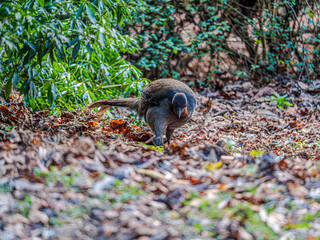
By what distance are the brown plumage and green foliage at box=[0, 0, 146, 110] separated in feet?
0.84

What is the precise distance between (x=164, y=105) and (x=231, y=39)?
19.4ft

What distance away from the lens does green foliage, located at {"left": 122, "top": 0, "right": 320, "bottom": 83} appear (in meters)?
8.90

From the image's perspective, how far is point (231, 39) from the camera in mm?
→ 9742

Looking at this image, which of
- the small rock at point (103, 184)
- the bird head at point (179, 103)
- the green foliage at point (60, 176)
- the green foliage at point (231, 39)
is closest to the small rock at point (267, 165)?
the small rock at point (103, 184)

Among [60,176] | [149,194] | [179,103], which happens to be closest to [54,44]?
[60,176]

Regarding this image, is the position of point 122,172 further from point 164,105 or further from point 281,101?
point 281,101

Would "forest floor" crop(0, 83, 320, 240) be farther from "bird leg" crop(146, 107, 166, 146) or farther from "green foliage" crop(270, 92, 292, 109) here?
"green foliage" crop(270, 92, 292, 109)

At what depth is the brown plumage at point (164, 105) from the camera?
4422 millimetres

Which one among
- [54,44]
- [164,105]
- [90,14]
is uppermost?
[90,14]

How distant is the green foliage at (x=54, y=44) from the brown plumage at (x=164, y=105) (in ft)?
0.84

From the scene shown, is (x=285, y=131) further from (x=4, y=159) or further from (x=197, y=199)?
(x=4, y=159)

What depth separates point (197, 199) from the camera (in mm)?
1998

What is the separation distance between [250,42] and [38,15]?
757cm

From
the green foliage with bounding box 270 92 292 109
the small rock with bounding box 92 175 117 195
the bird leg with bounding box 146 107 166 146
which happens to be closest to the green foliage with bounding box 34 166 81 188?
the small rock with bounding box 92 175 117 195
